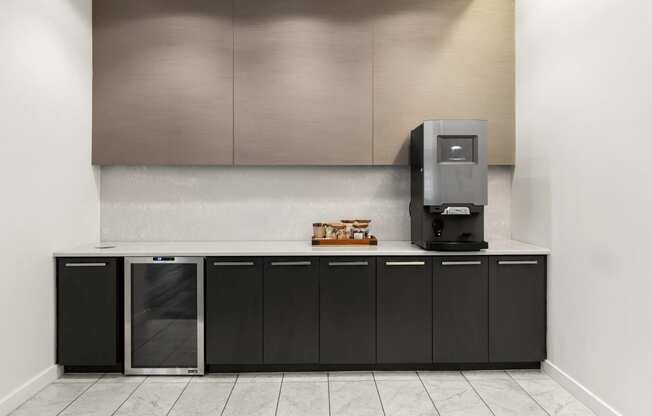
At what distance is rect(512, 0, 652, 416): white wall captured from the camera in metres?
2.25

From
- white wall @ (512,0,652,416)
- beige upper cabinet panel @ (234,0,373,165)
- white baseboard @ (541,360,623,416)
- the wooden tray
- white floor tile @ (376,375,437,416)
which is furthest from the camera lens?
beige upper cabinet panel @ (234,0,373,165)

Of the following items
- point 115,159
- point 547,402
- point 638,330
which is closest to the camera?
point 638,330

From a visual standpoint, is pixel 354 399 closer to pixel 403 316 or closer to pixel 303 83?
pixel 403 316

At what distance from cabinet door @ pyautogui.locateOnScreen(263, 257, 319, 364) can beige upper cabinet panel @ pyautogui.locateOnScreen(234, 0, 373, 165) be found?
3.20 ft

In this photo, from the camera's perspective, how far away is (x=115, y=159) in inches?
140

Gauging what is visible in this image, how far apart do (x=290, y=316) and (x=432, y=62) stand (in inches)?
88.9

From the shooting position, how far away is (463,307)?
3.14 metres

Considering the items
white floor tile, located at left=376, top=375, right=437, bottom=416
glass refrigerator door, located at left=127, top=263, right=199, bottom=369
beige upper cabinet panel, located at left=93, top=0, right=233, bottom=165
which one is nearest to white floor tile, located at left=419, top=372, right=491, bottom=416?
white floor tile, located at left=376, top=375, right=437, bottom=416

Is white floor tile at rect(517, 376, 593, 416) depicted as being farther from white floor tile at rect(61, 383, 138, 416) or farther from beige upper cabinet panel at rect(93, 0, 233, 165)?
beige upper cabinet panel at rect(93, 0, 233, 165)

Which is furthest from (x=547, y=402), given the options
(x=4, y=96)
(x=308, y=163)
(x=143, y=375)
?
(x=4, y=96)

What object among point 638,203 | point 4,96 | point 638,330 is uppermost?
point 4,96

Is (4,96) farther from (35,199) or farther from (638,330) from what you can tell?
(638,330)

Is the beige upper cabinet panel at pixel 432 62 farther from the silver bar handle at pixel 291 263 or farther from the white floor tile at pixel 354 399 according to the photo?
the white floor tile at pixel 354 399

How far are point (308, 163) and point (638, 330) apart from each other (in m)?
2.38
